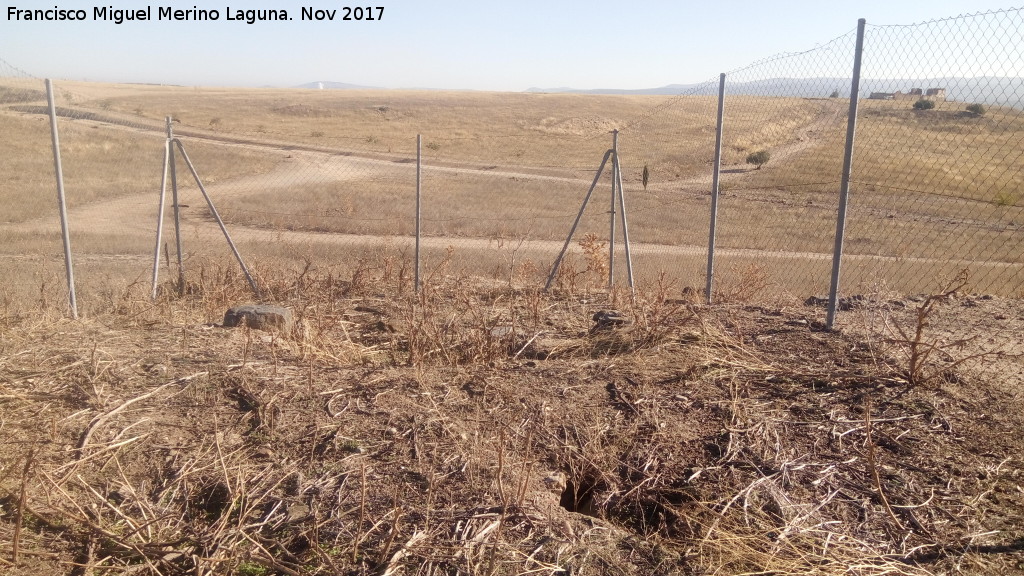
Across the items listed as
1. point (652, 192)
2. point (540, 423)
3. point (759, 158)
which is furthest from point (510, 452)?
point (652, 192)

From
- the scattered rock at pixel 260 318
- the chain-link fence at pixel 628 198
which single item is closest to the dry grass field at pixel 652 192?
the chain-link fence at pixel 628 198

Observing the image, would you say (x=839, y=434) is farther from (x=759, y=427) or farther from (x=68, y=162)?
(x=68, y=162)

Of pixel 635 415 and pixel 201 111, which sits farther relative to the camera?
pixel 201 111

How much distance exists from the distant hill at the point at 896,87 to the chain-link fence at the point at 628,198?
15 millimetres

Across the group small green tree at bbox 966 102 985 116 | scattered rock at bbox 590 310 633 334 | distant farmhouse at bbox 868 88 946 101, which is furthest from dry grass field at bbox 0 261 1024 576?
distant farmhouse at bbox 868 88 946 101

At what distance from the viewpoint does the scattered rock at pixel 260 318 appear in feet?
19.6

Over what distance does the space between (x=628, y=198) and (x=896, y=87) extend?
1162 cm

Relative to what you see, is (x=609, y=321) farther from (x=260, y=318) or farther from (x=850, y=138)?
(x=260, y=318)

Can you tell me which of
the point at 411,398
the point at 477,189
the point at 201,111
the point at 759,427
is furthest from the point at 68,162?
the point at 201,111

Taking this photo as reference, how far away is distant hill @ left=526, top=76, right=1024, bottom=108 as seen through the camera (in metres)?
4.72

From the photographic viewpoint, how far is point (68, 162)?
1941cm

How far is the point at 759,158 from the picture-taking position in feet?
30.8

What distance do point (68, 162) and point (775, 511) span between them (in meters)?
21.2

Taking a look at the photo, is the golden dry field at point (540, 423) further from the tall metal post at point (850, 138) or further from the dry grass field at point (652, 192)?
the tall metal post at point (850, 138)
